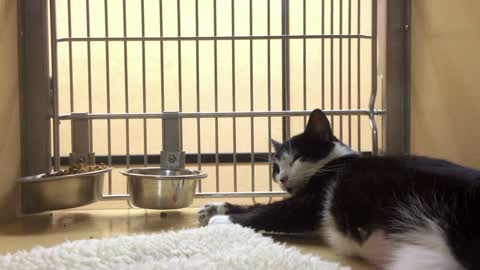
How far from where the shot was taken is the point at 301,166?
1330 millimetres

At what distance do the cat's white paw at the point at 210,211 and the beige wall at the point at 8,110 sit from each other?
44 cm

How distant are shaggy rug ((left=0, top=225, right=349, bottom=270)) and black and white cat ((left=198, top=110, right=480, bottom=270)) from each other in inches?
4.5

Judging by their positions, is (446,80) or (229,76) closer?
(446,80)

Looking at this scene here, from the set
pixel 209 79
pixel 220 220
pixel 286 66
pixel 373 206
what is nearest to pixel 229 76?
pixel 209 79

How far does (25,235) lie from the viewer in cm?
118

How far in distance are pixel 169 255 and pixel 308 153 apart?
1.69 feet

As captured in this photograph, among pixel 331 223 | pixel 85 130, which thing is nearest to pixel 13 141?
pixel 85 130

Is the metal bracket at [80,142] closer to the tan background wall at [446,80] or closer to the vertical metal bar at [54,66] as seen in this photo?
the vertical metal bar at [54,66]

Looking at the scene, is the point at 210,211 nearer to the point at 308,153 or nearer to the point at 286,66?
the point at 308,153

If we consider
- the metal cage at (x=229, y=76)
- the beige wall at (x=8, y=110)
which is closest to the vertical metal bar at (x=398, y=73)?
the metal cage at (x=229, y=76)

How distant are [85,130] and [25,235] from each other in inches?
12.9

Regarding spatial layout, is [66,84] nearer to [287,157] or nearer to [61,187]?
[61,187]

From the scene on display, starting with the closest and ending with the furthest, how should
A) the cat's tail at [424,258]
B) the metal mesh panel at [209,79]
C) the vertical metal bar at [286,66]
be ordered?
the cat's tail at [424,258] < the vertical metal bar at [286,66] < the metal mesh panel at [209,79]

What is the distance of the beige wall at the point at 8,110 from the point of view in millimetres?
1276
